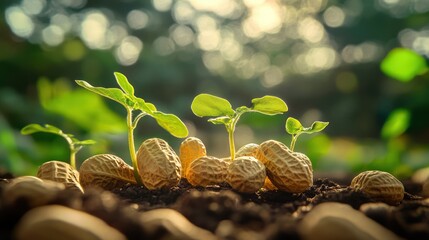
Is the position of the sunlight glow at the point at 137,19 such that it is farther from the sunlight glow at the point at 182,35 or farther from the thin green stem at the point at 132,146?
the thin green stem at the point at 132,146

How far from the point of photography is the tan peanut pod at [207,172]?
25.5 inches

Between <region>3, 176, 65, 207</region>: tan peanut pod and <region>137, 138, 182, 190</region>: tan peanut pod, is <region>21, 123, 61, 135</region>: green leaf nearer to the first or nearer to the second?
<region>137, 138, 182, 190</region>: tan peanut pod

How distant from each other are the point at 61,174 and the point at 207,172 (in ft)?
0.71

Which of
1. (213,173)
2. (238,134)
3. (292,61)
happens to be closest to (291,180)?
(213,173)

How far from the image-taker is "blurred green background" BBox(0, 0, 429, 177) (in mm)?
3359

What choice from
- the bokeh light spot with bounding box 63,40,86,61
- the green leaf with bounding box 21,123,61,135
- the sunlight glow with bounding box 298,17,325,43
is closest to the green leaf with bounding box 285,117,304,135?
the green leaf with bounding box 21,123,61,135

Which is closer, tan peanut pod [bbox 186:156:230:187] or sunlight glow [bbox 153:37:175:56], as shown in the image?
tan peanut pod [bbox 186:156:230:187]

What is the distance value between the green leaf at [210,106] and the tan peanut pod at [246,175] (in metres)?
0.08

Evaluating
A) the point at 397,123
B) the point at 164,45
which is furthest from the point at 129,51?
the point at 397,123

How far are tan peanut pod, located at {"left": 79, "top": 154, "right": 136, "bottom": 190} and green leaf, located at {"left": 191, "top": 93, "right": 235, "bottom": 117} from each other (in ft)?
0.51

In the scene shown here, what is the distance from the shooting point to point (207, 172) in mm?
647

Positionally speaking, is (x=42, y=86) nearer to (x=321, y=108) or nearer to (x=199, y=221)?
(x=199, y=221)

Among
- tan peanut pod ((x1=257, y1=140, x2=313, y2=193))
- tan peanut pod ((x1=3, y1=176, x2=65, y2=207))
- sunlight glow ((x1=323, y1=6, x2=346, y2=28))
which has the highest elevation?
tan peanut pod ((x1=3, y1=176, x2=65, y2=207))

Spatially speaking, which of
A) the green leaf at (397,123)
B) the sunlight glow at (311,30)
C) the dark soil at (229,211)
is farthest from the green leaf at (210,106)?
the sunlight glow at (311,30)
